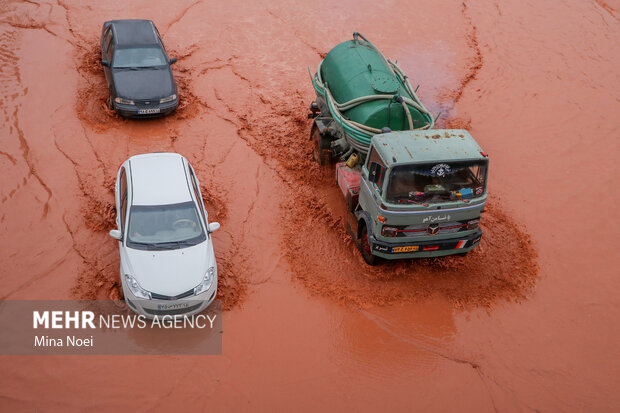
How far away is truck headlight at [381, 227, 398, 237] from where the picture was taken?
806 centimetres

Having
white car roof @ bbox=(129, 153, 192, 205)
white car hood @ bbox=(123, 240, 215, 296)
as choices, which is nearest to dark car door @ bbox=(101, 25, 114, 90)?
white car roof @ bbox=(129, 153, 192, 205)

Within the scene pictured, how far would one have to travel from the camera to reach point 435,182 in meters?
8.08

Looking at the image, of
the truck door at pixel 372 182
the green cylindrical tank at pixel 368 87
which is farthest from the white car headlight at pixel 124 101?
the truck door at pixel 372 182

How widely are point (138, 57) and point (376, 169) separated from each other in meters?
7.23

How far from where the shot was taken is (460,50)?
15.7 metres

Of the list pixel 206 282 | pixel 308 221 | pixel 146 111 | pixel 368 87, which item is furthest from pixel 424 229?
pixel 146 111

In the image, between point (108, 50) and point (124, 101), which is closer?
point (124, 101)

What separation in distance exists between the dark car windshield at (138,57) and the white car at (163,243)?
182 inches

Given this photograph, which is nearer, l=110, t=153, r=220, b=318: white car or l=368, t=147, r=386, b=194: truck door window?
l=110, t=153, r=220, b=318: white car

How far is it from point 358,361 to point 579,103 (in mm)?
10346

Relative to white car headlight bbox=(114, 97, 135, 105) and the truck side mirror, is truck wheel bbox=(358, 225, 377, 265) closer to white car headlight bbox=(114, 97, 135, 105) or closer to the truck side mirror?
the truck side mirror

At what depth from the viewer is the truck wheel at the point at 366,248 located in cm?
872

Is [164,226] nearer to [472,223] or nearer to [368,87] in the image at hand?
[368,87]

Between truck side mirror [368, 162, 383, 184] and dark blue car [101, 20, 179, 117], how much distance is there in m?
5.68
